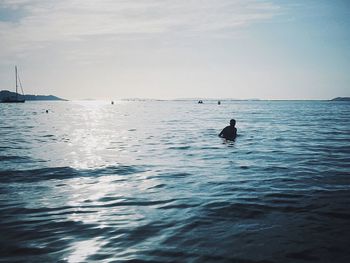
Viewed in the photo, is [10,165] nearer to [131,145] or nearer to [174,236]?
[131,145]

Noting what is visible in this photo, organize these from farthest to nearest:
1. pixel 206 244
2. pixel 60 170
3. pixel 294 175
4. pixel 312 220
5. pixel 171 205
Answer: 1. pixel 60 170
2. pixel 294 175
3. pixel 171 205
4. pixel 312 220
5. pixel 206 244

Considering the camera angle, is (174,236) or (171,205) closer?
(174,236)

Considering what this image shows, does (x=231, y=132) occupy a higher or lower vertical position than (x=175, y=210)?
higher

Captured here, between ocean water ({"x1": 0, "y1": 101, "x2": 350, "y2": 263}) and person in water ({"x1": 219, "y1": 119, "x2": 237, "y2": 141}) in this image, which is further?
person in water ({"x1": 219, "y1": 119, "x2": 237, "y2": 141})

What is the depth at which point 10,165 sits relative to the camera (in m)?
12.0

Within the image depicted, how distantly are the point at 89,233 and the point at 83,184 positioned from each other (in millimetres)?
3954

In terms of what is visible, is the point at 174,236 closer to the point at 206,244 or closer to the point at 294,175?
the point at 206,244

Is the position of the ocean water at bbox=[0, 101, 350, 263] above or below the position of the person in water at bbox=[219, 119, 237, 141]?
below

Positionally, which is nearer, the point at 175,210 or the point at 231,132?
the point at 175,210

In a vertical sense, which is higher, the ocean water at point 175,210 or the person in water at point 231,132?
the person in water at point 231,132

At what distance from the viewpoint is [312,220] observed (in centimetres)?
614

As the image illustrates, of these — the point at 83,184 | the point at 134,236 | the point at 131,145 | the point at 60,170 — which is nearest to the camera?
the point at 134,236

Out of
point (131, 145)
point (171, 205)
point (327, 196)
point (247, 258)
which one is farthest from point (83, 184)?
point (131, 145)

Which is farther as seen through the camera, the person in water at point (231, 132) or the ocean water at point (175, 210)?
the person in water at point (231, 132)
